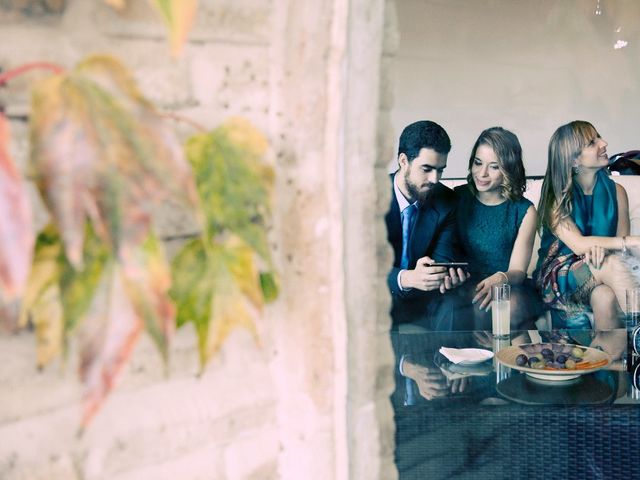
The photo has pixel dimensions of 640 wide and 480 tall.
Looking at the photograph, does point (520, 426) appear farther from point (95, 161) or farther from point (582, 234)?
point (582, 234)

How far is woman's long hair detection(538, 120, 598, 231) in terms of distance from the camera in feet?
8.44

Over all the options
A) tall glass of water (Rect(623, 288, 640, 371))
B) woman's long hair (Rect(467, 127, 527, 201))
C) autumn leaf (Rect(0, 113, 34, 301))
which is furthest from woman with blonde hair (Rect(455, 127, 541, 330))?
autumn leaf (Rect(0, 113, 34, 301))

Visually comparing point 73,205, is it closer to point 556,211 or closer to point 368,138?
point 368,138

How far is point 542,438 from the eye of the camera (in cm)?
136

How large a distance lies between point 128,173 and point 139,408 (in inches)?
8.6

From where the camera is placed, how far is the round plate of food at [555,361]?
1.47 meters

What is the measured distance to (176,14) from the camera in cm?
50

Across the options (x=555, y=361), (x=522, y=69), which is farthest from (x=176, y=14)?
(x=522, y=69)

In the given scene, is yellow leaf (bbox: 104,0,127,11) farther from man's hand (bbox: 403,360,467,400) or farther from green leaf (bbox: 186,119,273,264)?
man's hand (bbox: 403,360,467,400)

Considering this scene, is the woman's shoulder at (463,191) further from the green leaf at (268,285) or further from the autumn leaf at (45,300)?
the autumn leaf at (45,300)

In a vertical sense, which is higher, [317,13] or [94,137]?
[317,13]

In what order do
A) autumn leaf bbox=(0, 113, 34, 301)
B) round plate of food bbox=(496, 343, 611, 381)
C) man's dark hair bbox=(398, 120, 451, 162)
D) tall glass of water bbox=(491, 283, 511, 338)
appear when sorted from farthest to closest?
man's dark hair bbox=(398, 120, 451, 162) → tall glass of water bbox=(491, 283, 511, 338) → round plate of food bbox=(496, 343, 611, 381) → autumn leaf bbox=(0, 113, 34, 301)

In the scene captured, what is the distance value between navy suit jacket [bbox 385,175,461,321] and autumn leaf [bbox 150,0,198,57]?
2077mm

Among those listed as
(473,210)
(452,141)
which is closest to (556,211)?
(473,210)
